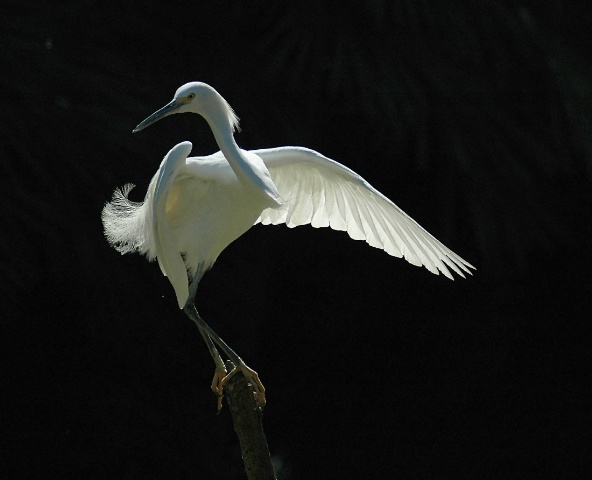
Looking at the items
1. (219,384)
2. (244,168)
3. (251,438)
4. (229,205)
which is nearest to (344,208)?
(229,205)

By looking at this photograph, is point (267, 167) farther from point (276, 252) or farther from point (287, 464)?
point (287, 464)

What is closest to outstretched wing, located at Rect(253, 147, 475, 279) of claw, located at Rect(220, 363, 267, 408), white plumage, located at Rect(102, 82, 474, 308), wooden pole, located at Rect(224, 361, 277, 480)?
white plumage, located at Rect(102, 82, 474, 308)

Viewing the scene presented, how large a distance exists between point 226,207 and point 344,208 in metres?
0.25

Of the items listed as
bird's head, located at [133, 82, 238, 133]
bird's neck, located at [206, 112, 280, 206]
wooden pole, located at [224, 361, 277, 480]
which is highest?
bird's head, located at [133, 82, 238, 133]

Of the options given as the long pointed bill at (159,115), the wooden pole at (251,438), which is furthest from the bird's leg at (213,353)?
the long pointed bill at (159,115)

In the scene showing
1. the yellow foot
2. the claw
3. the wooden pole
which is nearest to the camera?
the wooden pole

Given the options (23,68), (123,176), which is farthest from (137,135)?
(23,68)

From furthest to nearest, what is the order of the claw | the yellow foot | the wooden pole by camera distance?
the yellow foot → the claw → the wooden pole

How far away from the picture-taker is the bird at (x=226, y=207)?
179cm

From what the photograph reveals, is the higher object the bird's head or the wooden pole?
the bird's head

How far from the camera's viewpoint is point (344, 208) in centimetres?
205

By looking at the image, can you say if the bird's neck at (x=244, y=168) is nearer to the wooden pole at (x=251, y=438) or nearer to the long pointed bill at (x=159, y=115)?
the long pointed bill at (x=159, y=115)

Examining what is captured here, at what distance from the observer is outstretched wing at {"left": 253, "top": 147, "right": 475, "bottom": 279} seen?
1888 mm

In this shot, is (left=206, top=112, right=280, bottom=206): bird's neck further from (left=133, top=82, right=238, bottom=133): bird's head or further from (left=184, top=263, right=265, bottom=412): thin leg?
(left=184, top=263, right=265, bottom=412): thin leg
